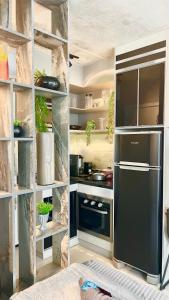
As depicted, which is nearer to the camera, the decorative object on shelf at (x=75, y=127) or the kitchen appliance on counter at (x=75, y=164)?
the kitchen appliance on counter at (x=75, y=164)

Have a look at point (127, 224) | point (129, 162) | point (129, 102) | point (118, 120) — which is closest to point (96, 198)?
point (127, 224)

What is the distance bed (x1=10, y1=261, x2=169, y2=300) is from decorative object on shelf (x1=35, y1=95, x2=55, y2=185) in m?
0.65

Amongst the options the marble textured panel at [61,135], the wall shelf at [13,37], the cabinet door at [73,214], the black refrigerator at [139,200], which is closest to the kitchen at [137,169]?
the black refrigerator at [139,200]

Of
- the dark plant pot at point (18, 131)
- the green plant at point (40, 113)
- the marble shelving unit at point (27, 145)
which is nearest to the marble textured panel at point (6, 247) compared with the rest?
the marble shelving unit at point (27, 145)

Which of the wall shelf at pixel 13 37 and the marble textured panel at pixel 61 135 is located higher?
the wall shelf at pixel 13 37

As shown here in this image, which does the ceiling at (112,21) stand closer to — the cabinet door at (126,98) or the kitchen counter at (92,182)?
the cabinet door at (126,98)

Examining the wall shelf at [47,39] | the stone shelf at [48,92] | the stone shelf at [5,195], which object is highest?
the wall shelf at [47,39]

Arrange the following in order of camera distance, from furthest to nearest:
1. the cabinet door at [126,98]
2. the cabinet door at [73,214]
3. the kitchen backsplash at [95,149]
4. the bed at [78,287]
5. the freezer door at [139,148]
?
the kitchen backsplash at [95,149], the cabinet door at [73,214], the cabinet door at [126,98], the freezer door at [139,148], the bed at [78,287]

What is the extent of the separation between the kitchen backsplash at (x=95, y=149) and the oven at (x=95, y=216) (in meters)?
0.77

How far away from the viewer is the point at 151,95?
243cm

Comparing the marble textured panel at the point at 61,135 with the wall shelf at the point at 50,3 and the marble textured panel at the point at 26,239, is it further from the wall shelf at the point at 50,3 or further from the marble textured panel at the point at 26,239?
the wall shelf at the point at 50,3

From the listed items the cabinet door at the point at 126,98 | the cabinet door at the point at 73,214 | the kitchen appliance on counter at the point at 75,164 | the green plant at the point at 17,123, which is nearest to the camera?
the green plant at the point at 17,123

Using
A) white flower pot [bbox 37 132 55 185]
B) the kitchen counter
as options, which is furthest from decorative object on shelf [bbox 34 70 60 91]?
the kitchen counter

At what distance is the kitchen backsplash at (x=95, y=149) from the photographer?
361 cm
